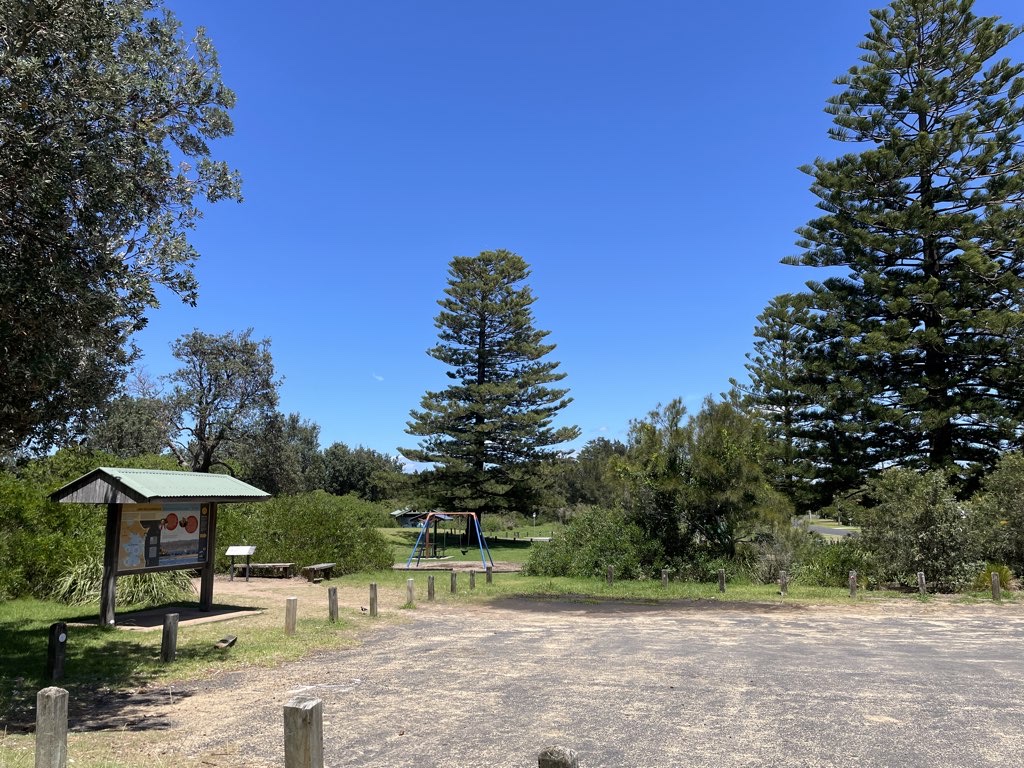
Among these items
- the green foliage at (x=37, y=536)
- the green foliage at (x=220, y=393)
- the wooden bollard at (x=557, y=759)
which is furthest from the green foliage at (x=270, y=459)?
the wooden bollard at (x=557, y=759)

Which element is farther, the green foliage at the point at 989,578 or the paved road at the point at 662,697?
the green foliage at the point at 989,578

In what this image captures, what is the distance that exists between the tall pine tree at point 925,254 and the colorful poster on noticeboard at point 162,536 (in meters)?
24.2

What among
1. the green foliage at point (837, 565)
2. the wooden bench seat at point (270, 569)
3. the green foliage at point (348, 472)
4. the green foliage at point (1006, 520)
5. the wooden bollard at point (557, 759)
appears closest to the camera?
the wooden bollard at point (557, 759)

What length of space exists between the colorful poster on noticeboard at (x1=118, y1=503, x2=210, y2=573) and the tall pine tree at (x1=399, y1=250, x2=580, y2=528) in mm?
25839

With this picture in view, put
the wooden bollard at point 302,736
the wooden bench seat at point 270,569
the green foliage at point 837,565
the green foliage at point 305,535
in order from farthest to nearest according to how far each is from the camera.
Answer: the green foliage at point 305,535, the wooden bench seat at point 270,569, the green foliage at point 837,565, the wooden bollard at point 302,736

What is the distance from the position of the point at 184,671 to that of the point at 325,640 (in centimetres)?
251

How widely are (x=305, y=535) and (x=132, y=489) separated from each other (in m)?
11.2

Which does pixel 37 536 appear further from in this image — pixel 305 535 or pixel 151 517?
pixel 305 535

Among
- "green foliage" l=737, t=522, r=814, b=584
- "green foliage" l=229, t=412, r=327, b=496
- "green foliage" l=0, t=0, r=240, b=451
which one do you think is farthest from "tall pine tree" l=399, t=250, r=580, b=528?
"green foliage" l=0, t=0, r=240, b=451

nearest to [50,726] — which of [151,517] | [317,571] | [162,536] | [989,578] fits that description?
[151,517]

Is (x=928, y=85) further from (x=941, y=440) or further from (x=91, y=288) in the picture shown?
(x=91, y=288)

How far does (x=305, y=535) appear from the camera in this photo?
22.9 meters

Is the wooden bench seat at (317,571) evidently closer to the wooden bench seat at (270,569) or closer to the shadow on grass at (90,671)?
the wooden bench seat at (270,569)

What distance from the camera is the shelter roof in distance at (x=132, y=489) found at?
12.3 m
